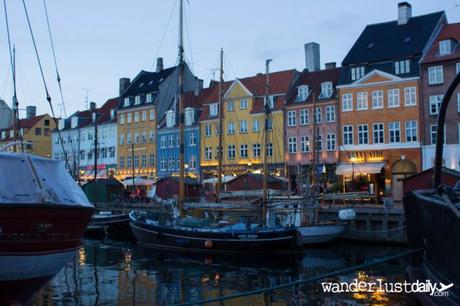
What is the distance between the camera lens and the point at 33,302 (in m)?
16.0

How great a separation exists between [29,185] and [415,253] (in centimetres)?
744

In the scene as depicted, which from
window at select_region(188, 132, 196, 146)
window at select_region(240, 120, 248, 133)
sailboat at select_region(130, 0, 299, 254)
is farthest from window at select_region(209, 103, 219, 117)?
sailboat at select_region(130, 0, 299, 254)

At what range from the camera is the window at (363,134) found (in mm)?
46406

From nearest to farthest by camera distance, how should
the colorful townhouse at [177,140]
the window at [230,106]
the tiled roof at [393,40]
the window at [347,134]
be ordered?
the tiled roof at [393,40]
the window at [347,134]
the window at [230,106]
the colorful townhouse at [177,140]

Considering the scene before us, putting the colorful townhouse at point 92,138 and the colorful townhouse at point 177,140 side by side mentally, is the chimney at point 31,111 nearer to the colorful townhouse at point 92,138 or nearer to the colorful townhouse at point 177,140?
the colorful townhouse at point 92,138

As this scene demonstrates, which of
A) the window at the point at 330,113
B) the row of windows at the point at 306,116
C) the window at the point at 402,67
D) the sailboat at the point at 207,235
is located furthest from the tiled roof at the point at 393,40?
the sailboat at the point at 207,235

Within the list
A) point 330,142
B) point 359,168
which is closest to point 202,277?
point 359,168

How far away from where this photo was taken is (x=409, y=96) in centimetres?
4447

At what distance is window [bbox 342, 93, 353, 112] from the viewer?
47.5m

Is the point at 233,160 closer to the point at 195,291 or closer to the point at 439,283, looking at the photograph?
the point at 195,291

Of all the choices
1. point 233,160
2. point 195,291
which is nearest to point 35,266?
point 195,291

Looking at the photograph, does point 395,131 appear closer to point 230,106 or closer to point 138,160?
point 230,106

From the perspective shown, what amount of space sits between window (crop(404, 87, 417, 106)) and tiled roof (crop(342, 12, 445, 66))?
288cm

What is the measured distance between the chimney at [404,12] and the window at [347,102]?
A: 8.22m
